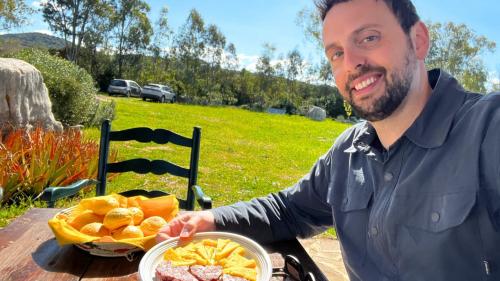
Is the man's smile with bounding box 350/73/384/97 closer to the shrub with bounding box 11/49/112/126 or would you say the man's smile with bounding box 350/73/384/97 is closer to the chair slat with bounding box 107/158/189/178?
the chair slat with bounding box 107/158/189/178

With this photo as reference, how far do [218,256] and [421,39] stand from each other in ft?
3.15

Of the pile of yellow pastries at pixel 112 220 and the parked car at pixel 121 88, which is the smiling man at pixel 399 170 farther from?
the parked car at pixel 121 88

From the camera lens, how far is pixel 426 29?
134 centimetres

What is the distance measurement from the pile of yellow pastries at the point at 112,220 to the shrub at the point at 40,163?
2.93m

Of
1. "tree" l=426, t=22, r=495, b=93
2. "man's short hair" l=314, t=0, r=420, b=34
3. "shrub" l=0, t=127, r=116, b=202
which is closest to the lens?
"man's short hair" l=314, t=0, r=420, b=34

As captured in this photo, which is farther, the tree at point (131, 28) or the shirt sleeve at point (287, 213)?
the tree at point (131, 28)

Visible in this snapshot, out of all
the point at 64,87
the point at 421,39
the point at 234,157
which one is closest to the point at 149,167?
the point at 421,39

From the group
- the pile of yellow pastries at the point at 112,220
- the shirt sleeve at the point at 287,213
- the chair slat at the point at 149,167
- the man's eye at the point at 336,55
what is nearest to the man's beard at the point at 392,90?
the man's eye at the point at 336,55

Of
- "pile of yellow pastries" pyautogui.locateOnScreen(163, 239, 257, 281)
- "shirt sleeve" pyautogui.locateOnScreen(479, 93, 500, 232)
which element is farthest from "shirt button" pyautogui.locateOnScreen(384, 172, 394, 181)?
"pile of yellow pastries" pyautogui.locateOnScreen(163, 239, 257, 281)

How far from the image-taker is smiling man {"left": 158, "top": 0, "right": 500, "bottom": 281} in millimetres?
1069

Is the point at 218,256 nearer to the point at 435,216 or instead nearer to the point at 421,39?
the point at 435,216

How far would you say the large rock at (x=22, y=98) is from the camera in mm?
5445

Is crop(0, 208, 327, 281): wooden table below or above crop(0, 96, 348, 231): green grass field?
above

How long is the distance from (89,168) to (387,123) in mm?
3869
